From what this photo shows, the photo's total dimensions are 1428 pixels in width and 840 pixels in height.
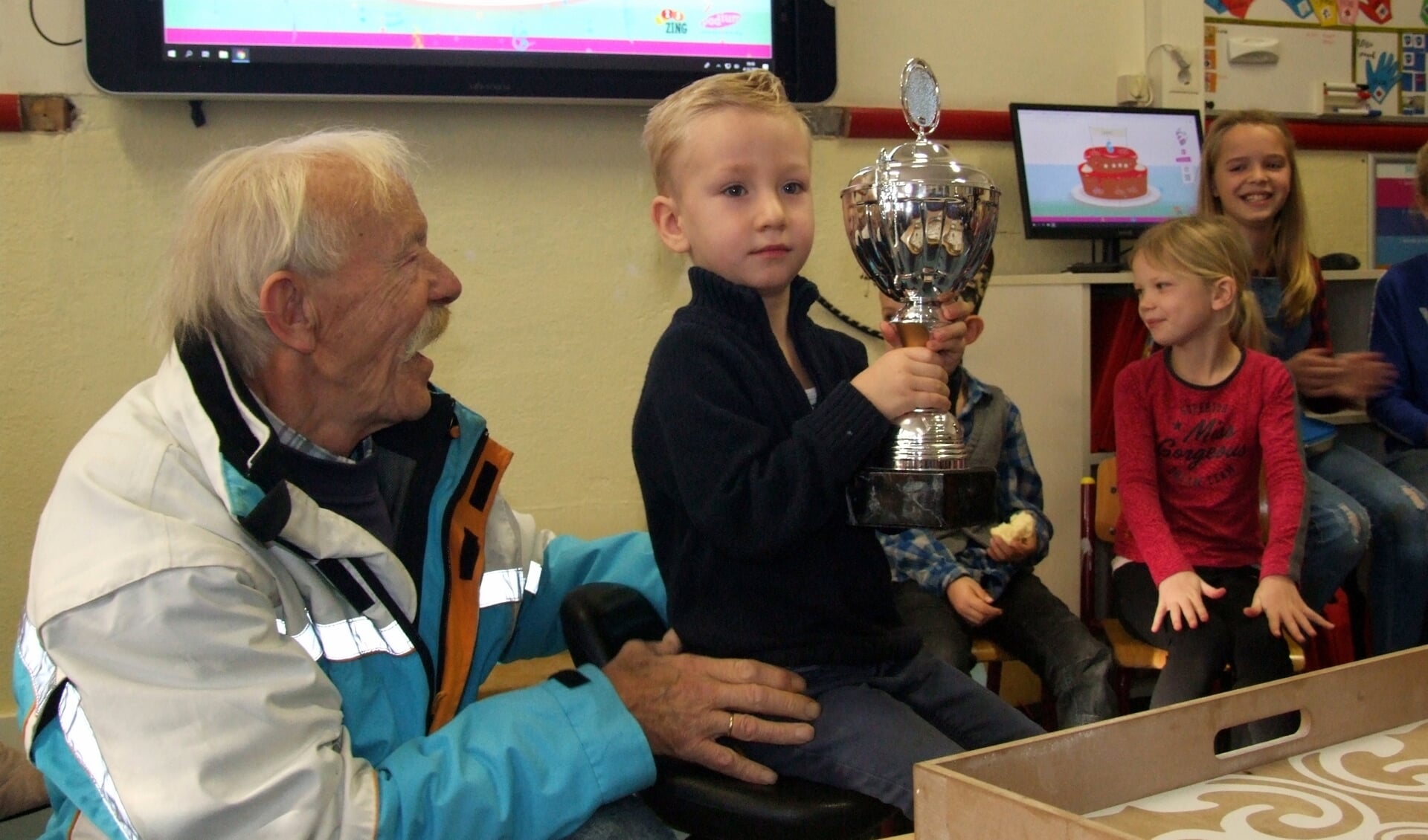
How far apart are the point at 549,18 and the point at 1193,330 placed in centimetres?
162

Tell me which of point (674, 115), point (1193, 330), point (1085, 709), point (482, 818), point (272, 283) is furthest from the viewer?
point (1193, 330)

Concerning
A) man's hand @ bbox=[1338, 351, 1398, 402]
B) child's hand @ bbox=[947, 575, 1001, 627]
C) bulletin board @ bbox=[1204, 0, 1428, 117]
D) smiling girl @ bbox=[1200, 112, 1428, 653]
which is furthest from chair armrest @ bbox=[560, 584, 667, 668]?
bulletin board @ bbox=[1204, 0, 1428, 117]

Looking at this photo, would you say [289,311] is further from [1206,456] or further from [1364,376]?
[1364,376]

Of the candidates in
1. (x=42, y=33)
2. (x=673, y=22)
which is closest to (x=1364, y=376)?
(x=673, y=22)

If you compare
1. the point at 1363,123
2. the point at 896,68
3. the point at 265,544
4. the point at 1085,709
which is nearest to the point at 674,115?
the point at 265,544

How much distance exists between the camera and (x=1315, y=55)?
3.66 m

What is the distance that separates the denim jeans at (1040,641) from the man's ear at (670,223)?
40.0 inches

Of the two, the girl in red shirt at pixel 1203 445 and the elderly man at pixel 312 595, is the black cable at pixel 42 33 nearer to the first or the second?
the elderly man at pixel 312 595

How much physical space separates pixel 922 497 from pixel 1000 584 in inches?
51.4

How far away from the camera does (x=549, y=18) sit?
2.73 m

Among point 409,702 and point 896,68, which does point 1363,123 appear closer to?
point 896,68

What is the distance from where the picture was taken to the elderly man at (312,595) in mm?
948

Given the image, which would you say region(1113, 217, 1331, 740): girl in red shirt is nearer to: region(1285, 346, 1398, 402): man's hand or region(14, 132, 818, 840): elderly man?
region(1285, 346, 1398, 402): man's hand

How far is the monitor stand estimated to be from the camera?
3045 mm
